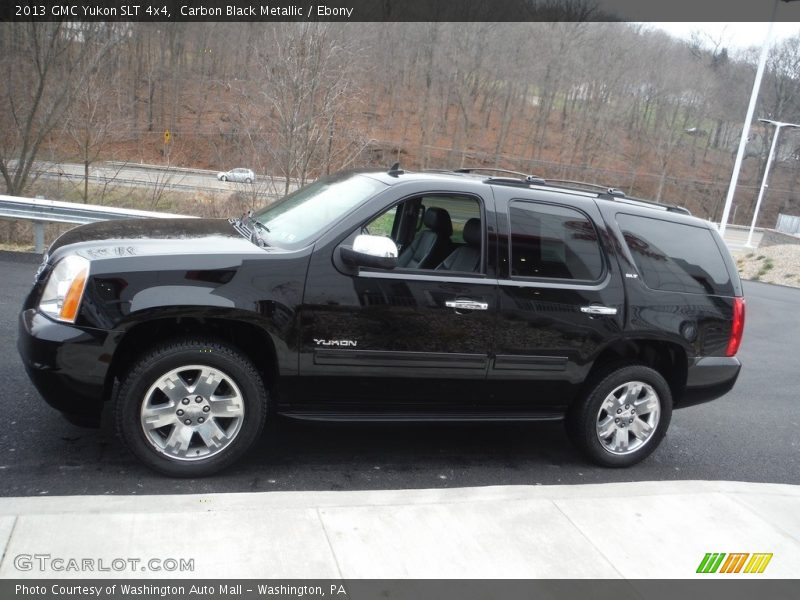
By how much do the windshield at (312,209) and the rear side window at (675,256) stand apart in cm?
187

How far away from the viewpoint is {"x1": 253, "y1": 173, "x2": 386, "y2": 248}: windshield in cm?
416

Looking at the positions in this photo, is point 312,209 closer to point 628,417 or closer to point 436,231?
point 436,231

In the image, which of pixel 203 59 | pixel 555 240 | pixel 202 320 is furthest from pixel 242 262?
pixel 203 59

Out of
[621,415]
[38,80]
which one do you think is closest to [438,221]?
[621,415]

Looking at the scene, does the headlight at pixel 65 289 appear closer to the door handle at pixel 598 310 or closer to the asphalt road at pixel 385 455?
the asphalt road at pixel 385 455

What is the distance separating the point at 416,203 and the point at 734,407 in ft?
13.7

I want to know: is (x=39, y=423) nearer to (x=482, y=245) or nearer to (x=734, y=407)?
(x=482, y=245)

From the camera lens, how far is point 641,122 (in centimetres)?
6600

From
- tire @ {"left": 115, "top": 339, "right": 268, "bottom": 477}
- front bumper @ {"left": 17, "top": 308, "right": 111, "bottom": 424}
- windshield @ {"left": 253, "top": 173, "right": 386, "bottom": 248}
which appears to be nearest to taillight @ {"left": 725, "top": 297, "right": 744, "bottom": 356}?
windshield @ {"left": 253, "top": 173, "right": 386, "bottom": 248}

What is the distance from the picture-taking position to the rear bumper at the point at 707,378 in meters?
4.84

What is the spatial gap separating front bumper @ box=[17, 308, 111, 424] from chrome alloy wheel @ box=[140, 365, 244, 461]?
30cm

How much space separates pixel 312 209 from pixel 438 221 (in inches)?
34.9

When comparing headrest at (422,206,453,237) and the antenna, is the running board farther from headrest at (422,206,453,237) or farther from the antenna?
the antenna

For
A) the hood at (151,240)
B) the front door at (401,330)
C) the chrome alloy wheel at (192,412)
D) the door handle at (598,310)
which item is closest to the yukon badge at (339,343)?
the front door at (401,330)
